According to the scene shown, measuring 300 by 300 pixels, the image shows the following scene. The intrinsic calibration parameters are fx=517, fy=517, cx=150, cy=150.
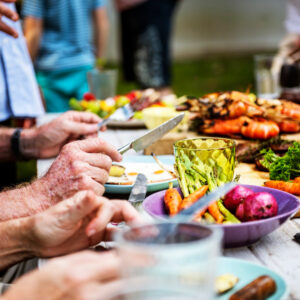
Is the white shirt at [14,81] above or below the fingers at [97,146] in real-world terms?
above

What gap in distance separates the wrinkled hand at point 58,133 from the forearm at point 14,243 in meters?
1.03

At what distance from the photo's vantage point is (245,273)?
0.98 meters

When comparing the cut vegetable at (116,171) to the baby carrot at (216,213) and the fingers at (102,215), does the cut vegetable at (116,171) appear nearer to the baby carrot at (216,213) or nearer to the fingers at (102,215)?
the baby carrot at (216,213)

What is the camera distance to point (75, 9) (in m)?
4.33

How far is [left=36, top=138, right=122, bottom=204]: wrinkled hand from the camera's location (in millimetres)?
1409

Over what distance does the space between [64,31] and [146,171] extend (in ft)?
10.1

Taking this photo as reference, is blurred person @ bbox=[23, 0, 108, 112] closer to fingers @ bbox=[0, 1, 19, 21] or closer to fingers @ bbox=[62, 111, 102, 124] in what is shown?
fingers @ bbox=[0, 1, 19, 21]

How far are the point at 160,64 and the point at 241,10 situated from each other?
8151mm

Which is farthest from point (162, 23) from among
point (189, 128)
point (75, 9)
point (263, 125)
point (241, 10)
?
point (241, 10)

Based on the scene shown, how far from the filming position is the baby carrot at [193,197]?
1.24m

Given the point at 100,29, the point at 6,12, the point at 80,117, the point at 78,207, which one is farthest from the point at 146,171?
the point at 100,29

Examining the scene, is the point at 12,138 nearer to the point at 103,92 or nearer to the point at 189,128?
the point at 189,128

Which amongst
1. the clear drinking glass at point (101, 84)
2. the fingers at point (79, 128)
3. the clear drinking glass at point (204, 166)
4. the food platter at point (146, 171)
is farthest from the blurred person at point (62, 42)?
the clear drinking glass at point (204, 166)

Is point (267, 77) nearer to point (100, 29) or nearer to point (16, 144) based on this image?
point (100, 29)
